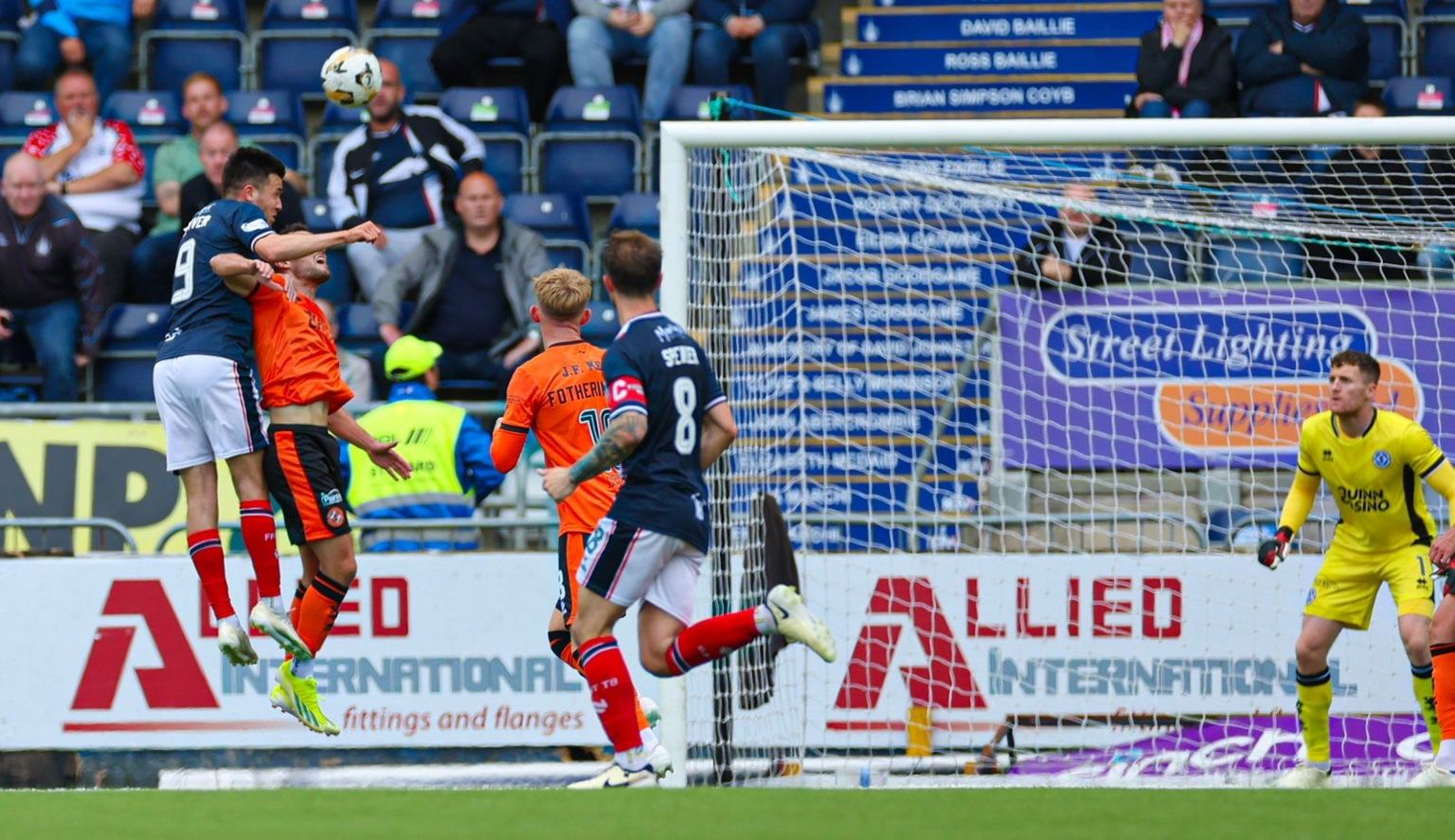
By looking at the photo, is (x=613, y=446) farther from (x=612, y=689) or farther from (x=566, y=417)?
(x=566, y=417)

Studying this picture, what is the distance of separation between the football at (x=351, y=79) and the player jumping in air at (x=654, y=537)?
62.2 inches

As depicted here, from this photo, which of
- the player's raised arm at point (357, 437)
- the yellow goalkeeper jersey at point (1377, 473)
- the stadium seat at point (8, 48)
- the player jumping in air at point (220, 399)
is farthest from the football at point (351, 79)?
the stadium seat at point (8, 48)

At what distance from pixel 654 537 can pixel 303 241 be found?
1644mm

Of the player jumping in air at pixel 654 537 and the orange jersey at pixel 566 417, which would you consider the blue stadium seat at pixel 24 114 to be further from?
the player jumping in air at pixel 654 537

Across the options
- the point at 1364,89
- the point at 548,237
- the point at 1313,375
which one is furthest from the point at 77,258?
the point at 1364,89

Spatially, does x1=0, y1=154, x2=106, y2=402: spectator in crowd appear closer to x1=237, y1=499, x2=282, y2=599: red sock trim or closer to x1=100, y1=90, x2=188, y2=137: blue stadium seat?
x1=100, y1=90, x2=188, y2=137: blue stadium seat

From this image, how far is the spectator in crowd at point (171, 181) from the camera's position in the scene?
1273 cm

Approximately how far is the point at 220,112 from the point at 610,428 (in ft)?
22.8

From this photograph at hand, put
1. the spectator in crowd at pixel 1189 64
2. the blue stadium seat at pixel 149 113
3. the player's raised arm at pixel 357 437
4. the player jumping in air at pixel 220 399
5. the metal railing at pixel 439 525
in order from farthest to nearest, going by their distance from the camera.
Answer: the blue stadium seat at pixel 149 113 → the spectator in crowd at pixel 1189 64 → the metal railing at pixel 439 525 → the player's raised arm at pixel 357 437 → the player jumping in air at pixel 220 399

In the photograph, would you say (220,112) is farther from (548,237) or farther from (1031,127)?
(1031,127)

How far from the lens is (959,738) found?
33.4ft

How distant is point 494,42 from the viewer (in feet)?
46.1

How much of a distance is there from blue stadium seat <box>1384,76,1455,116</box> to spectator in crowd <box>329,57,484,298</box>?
18.7 feet

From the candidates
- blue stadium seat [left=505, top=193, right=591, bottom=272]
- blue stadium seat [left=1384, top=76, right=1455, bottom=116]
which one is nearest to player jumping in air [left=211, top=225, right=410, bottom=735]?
blue stadium seat [left=505, top=193, right=591, bottom=272]
